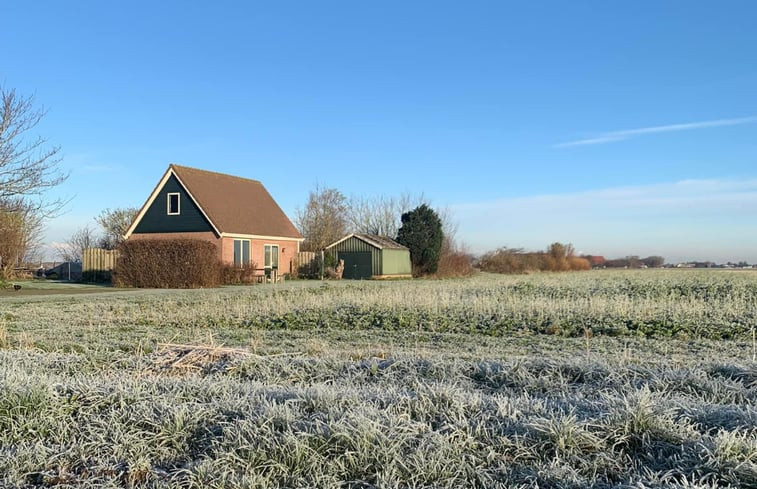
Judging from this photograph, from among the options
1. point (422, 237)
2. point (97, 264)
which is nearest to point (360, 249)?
point (422, 237)

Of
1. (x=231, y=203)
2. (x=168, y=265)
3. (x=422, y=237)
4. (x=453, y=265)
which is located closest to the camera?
(x=168, y=265)

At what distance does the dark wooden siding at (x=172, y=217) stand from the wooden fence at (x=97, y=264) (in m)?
2.14

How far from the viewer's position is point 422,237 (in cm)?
4400

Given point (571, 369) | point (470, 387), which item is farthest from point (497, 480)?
point (571, 369)

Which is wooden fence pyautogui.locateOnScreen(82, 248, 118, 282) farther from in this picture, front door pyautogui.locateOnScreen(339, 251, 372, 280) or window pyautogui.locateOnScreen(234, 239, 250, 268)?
front door pyautogui.locateOnScreen(339, 251, 372, 280)

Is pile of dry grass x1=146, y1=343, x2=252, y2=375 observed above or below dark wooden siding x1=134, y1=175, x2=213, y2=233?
below

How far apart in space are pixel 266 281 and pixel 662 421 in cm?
2939

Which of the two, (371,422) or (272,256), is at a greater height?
(272,256)

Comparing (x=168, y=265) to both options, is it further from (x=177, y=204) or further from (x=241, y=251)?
(x=177, y=204)

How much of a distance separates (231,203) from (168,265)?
818cm

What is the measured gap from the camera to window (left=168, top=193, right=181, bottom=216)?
1286 inches

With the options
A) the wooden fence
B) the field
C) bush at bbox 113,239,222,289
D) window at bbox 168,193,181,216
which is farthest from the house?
the field

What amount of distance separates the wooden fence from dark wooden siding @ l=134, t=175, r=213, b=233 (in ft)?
7.02

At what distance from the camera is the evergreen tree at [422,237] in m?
44.1
